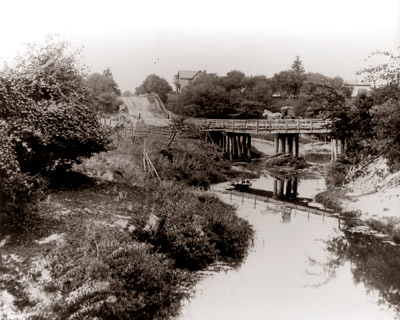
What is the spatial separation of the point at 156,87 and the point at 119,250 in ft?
92.1

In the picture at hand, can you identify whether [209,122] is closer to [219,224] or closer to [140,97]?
[140,97]

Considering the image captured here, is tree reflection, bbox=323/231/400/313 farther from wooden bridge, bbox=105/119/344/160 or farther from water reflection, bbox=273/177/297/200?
wooden bridge, bbox=105/119/344/160

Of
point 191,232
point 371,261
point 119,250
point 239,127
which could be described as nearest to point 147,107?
point 239,127

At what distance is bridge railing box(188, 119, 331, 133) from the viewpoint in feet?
83.9

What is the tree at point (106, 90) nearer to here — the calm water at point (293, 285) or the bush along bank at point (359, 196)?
the bush along bank at point (359, 196)

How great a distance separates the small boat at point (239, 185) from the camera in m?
18.8

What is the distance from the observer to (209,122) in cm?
2859

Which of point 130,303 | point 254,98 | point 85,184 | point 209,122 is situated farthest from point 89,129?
point 254,98

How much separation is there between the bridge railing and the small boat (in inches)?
261

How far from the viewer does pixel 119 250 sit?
807cm

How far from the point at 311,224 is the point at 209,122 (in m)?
16.0

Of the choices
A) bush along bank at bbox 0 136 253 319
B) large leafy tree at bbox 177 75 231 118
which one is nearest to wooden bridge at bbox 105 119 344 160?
large leafy tree at bbox 177 75 231 118

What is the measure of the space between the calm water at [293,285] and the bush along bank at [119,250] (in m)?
0.51

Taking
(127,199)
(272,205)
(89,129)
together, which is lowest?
(272,205)
